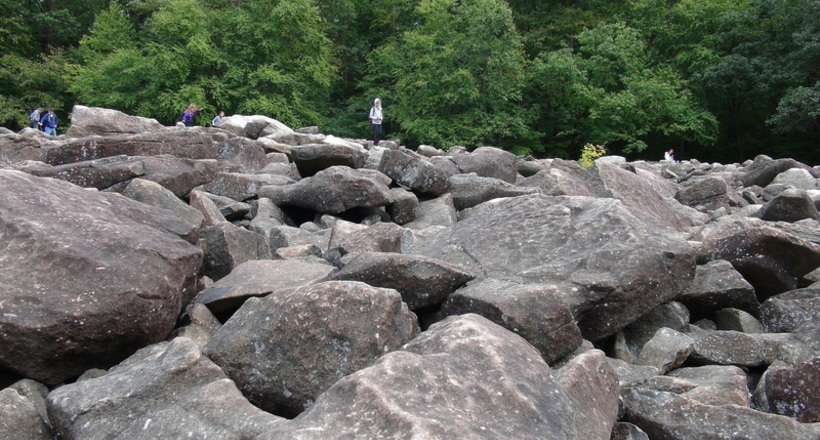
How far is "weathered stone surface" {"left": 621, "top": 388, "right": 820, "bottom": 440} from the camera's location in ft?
8.70

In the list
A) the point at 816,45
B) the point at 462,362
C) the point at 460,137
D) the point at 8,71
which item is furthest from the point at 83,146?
the point at 8,71

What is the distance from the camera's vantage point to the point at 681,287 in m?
3.87

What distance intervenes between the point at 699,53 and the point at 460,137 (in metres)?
12.2

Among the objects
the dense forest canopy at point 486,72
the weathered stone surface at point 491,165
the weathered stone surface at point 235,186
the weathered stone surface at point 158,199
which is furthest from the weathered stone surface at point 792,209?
the dense forest canopy at point 486,72

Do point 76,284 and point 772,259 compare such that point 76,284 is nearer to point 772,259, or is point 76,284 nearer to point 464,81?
point 772,259

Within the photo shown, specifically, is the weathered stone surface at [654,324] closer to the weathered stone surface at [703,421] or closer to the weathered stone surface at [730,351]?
the weathered stone surface at [730,351]

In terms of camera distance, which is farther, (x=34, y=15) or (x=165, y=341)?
(x=34, y=15)

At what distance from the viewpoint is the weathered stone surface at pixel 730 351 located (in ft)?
11.6

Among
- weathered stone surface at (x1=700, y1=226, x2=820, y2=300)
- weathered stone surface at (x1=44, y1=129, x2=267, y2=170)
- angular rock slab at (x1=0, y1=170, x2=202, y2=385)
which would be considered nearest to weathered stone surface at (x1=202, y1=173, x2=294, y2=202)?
weathered stone surface at (x1=44, y1=129, x2=267, y2=170)

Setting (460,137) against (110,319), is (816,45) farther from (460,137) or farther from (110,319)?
(110,319)

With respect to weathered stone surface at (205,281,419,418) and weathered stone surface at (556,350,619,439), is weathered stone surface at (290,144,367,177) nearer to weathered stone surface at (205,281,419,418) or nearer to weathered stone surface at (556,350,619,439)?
weathered stone surface at (205,281,419,418)

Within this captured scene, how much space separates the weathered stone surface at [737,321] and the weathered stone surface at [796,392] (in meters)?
0.92

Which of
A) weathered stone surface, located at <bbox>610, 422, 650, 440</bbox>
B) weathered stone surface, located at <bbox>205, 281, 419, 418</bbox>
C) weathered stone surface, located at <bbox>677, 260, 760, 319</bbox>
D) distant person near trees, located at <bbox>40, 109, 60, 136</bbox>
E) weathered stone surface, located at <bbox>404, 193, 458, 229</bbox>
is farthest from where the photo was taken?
distant person near trees, located at <bbox>40, 109, 60, 136</bbox>

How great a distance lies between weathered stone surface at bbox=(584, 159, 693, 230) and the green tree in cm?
2083
